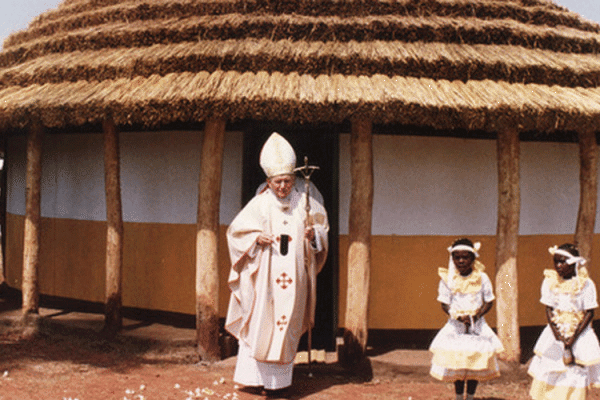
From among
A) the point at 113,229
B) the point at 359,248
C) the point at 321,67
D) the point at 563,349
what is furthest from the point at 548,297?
the point at 113,229

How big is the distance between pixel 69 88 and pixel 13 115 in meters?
0.68

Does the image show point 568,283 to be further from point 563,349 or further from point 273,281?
point 273,281

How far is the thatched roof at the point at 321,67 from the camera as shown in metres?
6.62

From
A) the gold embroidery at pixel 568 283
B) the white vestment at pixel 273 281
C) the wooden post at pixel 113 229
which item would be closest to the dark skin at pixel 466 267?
the gold embroidery at pixel 568 283

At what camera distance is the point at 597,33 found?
29.4 feet

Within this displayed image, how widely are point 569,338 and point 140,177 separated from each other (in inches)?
213

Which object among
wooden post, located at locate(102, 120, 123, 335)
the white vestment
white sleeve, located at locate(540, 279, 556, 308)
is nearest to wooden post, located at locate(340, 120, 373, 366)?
the white vestment

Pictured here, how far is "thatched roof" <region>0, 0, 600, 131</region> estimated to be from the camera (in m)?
6.62

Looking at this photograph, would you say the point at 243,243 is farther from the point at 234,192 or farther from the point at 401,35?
the point at 401,35

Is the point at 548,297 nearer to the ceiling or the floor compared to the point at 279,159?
nearer to the floor

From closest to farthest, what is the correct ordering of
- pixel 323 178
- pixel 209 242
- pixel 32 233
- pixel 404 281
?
pixel 209 242
pixel 323 178
pixel 404 281
pixel 32 233

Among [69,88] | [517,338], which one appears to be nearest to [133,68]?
[69,88]

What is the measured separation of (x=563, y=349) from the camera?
5199 millimetres

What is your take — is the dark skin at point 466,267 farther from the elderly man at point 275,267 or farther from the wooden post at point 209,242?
the wooden post at point 209,242
